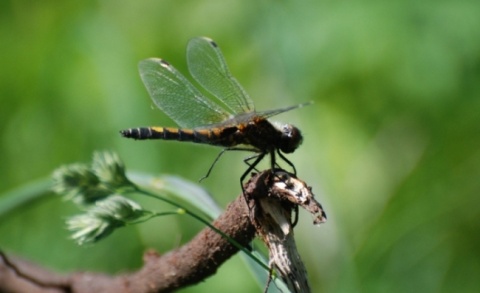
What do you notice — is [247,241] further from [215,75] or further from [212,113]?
[215,75]

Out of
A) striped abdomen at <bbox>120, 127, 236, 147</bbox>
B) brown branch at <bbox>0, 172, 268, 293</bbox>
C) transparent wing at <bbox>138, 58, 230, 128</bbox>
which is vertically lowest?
brown branch at <bbox>0, 172, 268, 293</bbox>

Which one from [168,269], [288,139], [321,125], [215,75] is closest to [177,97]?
[215,75]

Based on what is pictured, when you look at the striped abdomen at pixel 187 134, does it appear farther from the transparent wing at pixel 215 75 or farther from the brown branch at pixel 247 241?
the brown branch at pixel 247 241

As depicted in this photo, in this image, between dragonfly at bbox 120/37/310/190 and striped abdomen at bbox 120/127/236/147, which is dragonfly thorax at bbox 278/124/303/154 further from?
striped abdomen at bbox 120/127/236/147

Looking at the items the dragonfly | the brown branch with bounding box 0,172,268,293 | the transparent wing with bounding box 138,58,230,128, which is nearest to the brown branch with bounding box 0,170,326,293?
the brown branch with bounding box 0,172,268,293

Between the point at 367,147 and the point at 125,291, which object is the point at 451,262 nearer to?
the point at 367,147

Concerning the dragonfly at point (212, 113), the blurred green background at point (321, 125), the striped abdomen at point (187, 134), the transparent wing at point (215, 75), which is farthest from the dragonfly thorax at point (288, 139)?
the blurred green background at point (321, 125)
